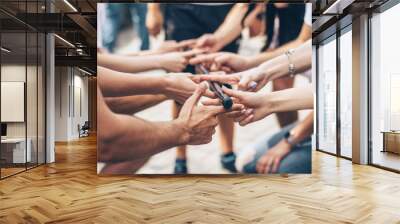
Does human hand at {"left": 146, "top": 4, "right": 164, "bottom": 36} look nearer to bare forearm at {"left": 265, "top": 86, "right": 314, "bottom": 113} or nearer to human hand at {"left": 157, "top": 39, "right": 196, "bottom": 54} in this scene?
human hand at {"left": 157, "top": 39, "right": 196, "bottom": 54}

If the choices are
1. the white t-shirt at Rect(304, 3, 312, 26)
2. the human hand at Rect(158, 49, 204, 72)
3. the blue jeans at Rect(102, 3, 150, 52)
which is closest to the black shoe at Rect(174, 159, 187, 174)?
the human hand at Rect(158, 49, 204, 72)

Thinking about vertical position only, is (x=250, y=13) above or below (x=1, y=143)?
above

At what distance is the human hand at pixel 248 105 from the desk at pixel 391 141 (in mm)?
2613

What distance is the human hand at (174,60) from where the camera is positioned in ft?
18.8

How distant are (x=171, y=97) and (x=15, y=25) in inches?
116

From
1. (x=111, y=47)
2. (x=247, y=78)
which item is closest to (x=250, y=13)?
(x=247, y=78)

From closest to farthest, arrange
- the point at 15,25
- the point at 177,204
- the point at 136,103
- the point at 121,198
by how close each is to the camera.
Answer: the point at 177,204, the point at 121,198, the point at 136,103, the point at 15,25

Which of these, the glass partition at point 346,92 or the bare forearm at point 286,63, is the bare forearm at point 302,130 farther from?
the glass partition at point 346,92

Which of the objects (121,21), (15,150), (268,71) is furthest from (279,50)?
(15,150)

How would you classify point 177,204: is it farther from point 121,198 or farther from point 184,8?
point 184,8

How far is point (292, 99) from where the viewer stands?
18.9 feet

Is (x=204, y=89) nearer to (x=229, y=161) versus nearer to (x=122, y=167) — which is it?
(x=229, y=161)

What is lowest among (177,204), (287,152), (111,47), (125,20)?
(177,204)

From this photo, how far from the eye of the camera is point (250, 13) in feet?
19.0
